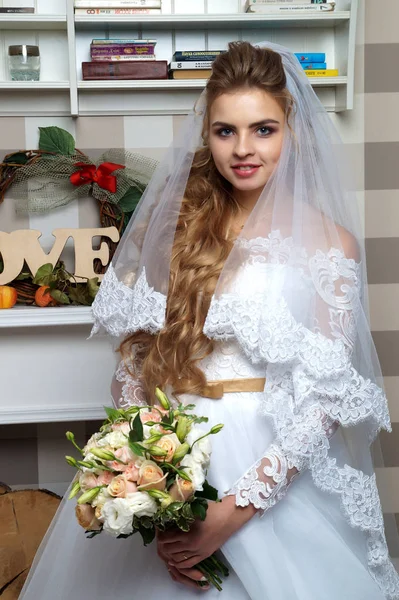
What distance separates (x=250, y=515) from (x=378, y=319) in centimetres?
167

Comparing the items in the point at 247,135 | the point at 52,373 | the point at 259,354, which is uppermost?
the point at 247,135

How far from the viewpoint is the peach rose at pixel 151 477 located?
1231 mm

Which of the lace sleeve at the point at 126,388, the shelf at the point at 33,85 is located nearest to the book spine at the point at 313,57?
the shelf at the point at 33,85

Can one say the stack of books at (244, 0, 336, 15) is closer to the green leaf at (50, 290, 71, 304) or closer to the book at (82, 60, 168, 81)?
the book at (82, 60, 168, 81)

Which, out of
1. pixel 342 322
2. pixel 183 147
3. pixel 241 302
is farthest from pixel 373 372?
pixel 183 147

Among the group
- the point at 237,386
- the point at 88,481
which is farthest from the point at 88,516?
the point at 237,386

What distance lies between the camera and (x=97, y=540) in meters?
1.67

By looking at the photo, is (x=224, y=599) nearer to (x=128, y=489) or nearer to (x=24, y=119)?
(x=128, y=489)

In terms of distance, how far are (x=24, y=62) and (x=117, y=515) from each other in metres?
1.94

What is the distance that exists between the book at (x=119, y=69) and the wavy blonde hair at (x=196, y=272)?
3.24 ft

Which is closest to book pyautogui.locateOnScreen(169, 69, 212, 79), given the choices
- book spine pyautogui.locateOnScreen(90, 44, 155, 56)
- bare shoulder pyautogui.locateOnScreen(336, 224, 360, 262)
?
book spine pyautogui.locateOnScreen(90, 44, 155, 56)

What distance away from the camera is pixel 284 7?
2693mm

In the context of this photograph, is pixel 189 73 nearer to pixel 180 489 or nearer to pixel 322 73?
pixel 322 73

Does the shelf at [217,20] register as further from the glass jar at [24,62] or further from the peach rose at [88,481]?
the peach rose at [88,481]
